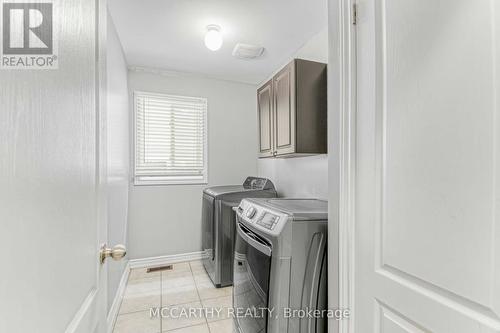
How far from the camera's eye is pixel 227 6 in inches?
74.8

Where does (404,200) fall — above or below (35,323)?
above

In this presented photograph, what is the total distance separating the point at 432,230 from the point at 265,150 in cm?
181

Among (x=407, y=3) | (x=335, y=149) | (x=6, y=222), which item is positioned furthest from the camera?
(x=335, y=149)

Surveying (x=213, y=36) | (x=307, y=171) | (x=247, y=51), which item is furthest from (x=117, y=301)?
(x=247, y=51)

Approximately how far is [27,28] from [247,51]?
2384 millimetres

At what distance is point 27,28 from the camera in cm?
43

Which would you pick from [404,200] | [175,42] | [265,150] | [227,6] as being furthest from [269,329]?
[175,42]

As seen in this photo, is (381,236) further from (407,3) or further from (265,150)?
(265,150)

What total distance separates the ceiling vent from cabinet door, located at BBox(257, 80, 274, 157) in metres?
0.42

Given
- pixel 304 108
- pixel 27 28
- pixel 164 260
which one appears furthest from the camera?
pixel 164 260

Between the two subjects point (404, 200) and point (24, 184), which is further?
point (404, 200)

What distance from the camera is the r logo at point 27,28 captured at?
38cm

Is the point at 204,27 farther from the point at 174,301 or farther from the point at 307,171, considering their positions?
the point at 174,301

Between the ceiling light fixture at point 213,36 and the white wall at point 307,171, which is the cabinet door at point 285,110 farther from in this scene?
the ceiling light fixture at point 213,36
